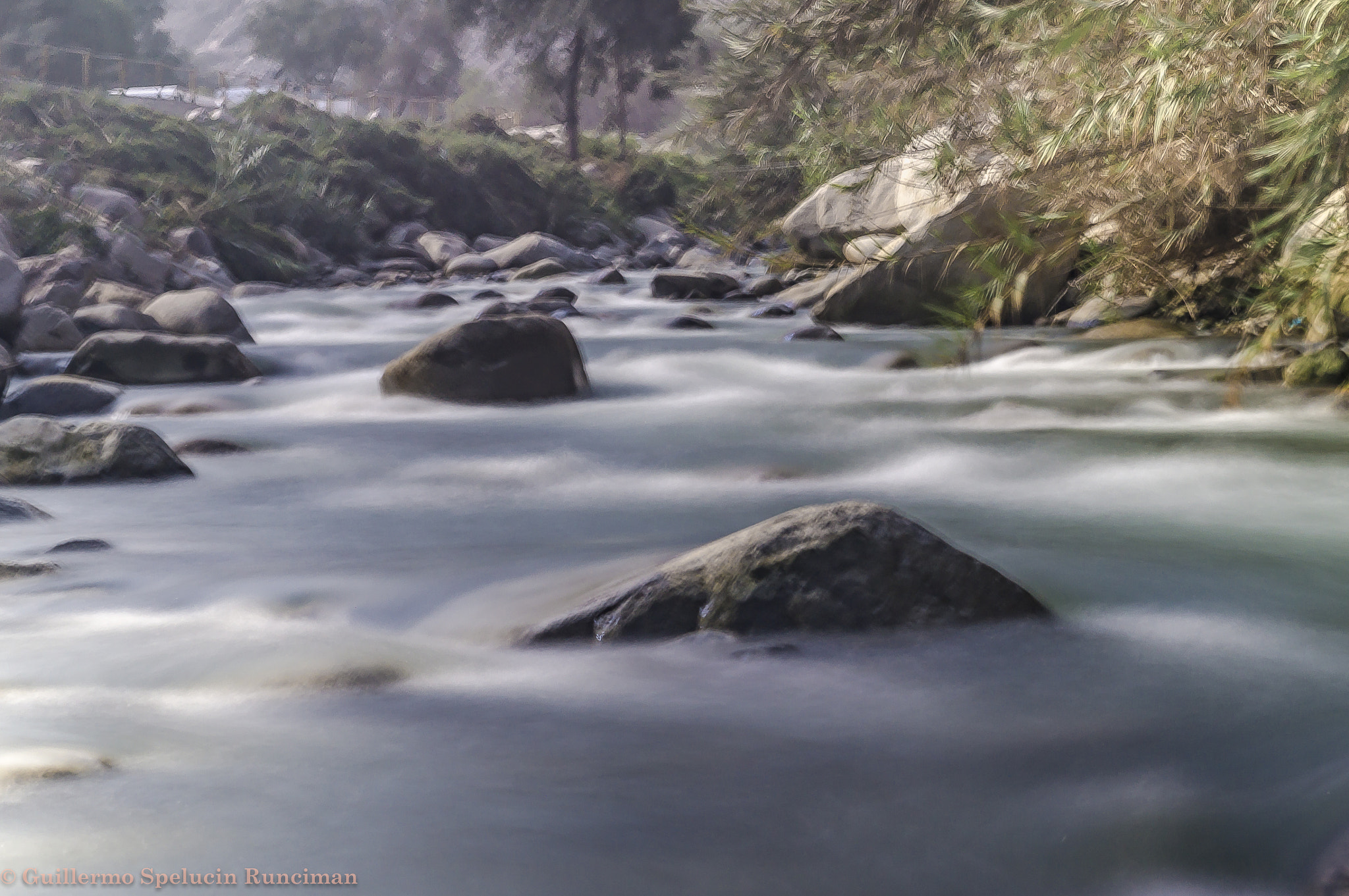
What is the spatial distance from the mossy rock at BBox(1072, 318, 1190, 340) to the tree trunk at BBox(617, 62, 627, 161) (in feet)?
101

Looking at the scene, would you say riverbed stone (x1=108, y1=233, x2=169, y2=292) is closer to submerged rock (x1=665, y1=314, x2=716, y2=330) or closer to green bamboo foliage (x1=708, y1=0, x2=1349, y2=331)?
submerged rock (x1=665, y1=314, x2=716, y2=330)

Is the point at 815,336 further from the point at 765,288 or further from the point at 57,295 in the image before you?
the point at 57,295

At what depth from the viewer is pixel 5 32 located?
45.7m

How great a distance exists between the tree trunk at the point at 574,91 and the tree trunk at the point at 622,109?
1274 millimetres

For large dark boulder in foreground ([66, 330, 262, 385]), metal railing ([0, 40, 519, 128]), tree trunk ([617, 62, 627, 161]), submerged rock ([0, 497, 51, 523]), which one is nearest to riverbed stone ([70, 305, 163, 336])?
large dark boulder in foreground ([66, 330, 262, 385])

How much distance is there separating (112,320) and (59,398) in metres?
2.97

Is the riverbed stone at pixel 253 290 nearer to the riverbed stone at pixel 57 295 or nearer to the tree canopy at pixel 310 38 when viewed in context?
the riverbed stone at pixel 57 295

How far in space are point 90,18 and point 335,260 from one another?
37.3 m

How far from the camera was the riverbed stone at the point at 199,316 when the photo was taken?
9.47m

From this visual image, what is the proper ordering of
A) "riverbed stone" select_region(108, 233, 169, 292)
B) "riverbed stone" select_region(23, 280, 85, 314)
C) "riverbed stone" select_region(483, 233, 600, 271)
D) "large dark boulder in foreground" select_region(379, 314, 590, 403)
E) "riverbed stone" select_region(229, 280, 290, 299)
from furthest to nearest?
"riverbed stone" select_region(483, 233, 600, 271) → "riverbed stone" select_region(229, 280, 290, 299) → "riverbed stone" select_region(108, 233, 169, 292) → "riverbed stone" select_region(23, 280, 85, 314) → "large dark boulder in foreground" select_region(379, 314, 590, 403)

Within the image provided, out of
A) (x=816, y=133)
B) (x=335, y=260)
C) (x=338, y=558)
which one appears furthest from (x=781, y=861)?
(x=335, y=260)

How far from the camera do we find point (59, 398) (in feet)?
21.5

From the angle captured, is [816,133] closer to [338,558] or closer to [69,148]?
[338,558]

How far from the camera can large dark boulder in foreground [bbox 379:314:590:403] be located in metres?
6.60
